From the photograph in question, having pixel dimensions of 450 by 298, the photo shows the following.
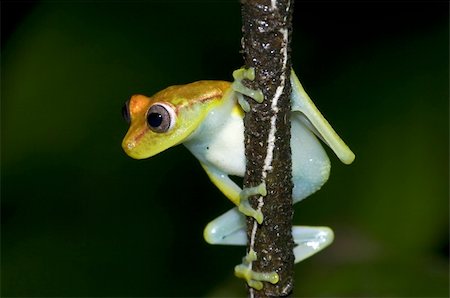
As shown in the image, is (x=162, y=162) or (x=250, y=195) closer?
(x=250, y=195)

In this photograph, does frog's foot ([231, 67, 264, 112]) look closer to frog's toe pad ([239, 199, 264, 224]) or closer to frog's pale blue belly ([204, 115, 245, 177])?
frog's toe pad ([239, 199, 264, 224])

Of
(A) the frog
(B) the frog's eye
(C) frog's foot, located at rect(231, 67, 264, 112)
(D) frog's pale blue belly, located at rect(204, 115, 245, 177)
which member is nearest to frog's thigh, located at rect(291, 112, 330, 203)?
(A) the frog

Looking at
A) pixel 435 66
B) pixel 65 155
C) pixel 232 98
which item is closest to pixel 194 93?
pixel 232 98

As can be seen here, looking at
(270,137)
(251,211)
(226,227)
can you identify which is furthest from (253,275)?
(226,227)

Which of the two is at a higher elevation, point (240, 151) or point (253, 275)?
point (240, 151)

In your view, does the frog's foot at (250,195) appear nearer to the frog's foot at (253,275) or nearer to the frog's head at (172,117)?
the frog's foot at (253,275)

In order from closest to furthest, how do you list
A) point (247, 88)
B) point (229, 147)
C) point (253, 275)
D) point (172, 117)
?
point (247, 88) < point (253, 275) < point (172, 117) < point (229, 147)

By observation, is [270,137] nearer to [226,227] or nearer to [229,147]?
[229,147]
